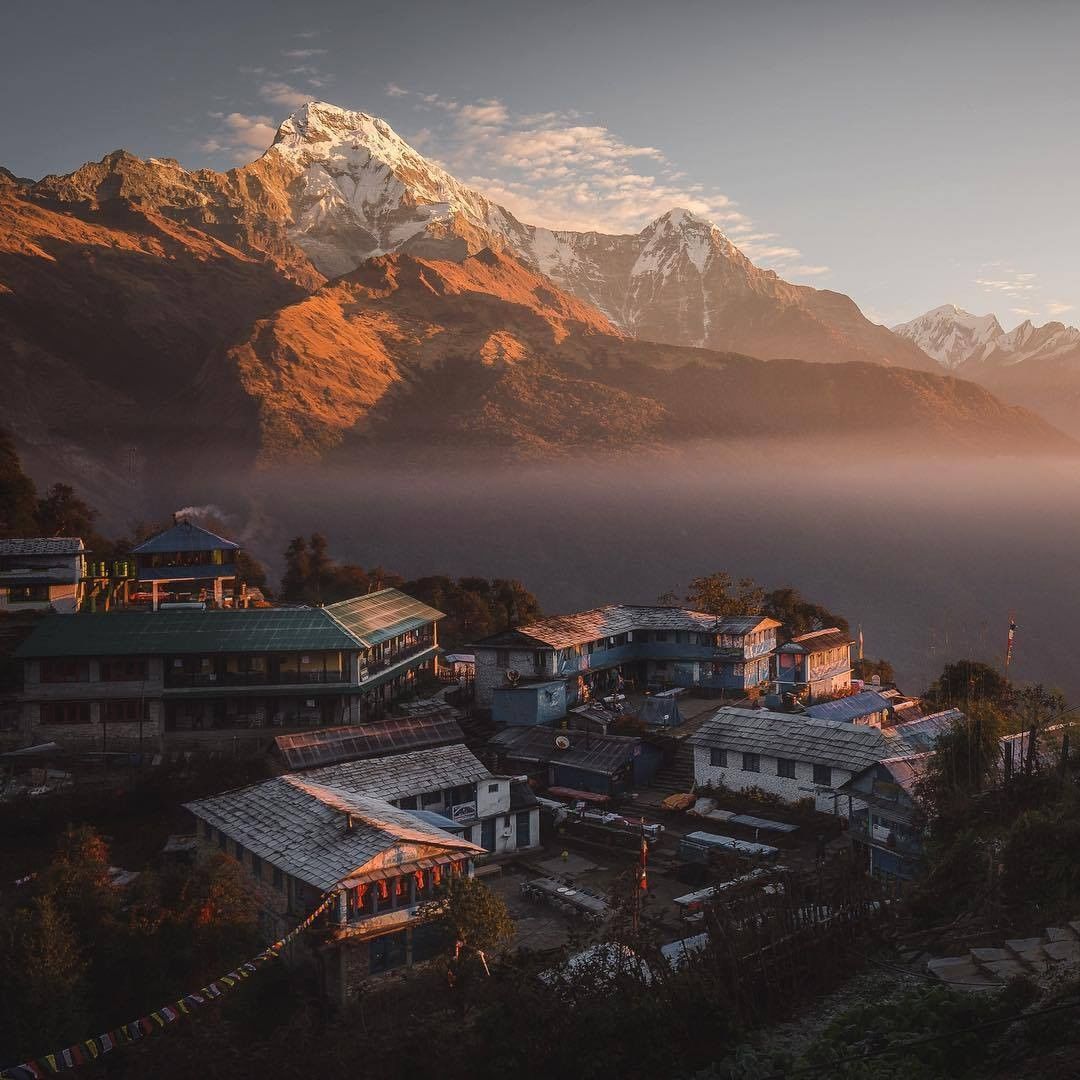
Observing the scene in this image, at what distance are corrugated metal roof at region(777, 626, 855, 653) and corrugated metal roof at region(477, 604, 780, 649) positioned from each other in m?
1.76

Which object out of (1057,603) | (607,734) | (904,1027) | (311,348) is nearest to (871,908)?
(904,1027)

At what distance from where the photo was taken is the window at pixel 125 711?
37.2 metres

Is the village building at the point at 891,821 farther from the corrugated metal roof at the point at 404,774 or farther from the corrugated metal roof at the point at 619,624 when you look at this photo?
the corrugated metal roof at the point at 619,624

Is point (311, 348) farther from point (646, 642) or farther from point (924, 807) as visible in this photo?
point (924, 807)

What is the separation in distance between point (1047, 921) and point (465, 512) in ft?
553

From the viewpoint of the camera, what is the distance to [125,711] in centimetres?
3734

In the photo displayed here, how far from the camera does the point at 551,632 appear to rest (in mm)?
46188

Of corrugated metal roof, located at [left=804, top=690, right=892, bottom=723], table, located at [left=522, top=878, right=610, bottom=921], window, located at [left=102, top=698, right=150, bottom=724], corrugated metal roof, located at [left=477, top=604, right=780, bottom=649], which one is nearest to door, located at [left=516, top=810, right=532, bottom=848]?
table, located at [left=522, top=878, right=610, bottom=921]

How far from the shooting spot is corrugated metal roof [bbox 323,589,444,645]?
41.7 metres

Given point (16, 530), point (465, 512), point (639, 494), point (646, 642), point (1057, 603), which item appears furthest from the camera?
point (639, 494)

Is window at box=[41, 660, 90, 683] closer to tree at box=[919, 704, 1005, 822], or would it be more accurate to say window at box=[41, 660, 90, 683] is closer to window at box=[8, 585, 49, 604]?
window at box=[8, 585, 49, 604]

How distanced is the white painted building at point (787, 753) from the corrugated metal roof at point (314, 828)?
13.2m

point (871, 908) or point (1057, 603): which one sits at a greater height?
point (871, 908)

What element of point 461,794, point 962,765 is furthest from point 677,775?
point 962,765
